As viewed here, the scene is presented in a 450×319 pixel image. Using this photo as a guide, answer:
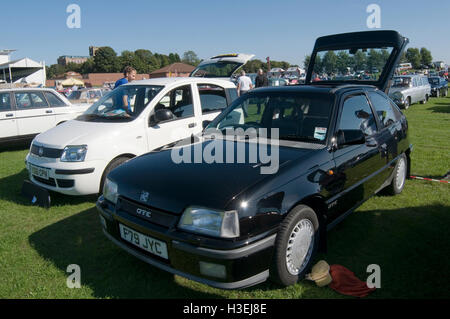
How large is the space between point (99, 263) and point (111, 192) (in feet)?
2.51

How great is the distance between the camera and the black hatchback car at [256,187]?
225 centimetres

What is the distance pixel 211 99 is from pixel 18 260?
12.8 feet

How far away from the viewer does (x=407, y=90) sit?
631 inches

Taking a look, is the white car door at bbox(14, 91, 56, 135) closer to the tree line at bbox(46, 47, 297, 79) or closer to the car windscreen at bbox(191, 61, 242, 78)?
the car windscreen at bbox(191, 61, 242, 78)

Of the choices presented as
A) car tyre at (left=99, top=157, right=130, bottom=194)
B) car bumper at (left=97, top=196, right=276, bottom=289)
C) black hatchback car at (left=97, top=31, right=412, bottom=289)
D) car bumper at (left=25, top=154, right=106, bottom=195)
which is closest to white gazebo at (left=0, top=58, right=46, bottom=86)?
car bumper at (left=25, top=154, right=106, bottom=195)

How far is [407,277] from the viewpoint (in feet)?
9.39

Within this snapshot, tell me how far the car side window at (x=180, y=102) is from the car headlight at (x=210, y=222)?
11.0ft

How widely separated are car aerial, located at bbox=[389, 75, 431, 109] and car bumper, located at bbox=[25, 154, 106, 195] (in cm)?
1433

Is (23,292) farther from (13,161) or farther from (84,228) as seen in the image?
(13,161)

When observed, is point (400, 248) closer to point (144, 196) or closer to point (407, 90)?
point (144, 196)

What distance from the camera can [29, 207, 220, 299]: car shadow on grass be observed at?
2.72 m

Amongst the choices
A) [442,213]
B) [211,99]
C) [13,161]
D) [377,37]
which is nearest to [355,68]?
[377,37]
